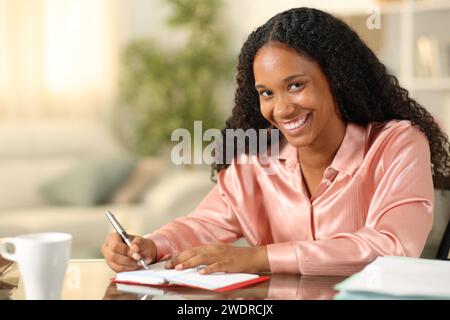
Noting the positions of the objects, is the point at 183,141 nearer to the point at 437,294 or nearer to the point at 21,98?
the point at 21,98

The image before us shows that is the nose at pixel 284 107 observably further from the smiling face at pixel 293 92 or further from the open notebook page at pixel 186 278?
the open notebook page at pixel 186 278

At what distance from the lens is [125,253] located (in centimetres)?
125

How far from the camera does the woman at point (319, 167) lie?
1.25 m

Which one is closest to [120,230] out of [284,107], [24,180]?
[284,107]

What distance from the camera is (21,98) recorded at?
4672 mm

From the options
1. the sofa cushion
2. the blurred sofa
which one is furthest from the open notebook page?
the sofa cushion

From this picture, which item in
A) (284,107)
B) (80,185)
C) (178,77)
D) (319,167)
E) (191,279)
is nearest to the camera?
(191,279)

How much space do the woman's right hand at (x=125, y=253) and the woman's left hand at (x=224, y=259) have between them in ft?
0.25

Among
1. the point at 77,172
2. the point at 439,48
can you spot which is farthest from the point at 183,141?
the point at 439,48

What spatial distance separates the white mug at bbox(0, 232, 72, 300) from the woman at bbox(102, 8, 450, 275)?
248 millimetres

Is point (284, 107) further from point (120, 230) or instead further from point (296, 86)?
point (120, 230)

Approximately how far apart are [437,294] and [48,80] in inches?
163

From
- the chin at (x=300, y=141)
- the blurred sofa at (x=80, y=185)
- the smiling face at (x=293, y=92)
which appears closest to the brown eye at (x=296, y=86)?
the smiling face at (x=293, y=92)

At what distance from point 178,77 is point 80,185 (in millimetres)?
1110
